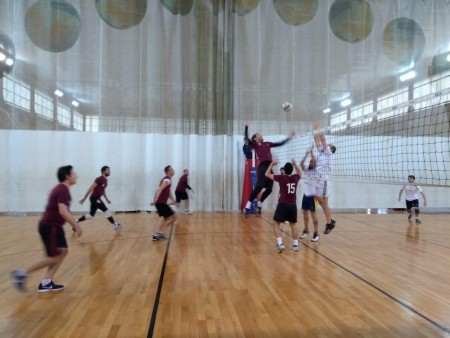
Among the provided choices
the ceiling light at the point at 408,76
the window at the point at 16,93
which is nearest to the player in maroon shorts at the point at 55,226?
the window at the point at 16,93

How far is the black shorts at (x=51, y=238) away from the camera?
171 inches

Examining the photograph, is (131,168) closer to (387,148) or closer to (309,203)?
(309,203)

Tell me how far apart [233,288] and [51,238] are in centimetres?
222

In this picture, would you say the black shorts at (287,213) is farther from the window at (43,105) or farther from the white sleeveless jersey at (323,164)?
the window at (43,105)

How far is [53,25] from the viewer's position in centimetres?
1298

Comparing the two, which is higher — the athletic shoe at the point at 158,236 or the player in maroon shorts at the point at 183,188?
the player in maroon shorts at the point at 183,188

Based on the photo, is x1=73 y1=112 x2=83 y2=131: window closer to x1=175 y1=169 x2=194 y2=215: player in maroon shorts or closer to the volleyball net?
x1=175 y1=169 x2=194 y2=215: player in maroon shorts

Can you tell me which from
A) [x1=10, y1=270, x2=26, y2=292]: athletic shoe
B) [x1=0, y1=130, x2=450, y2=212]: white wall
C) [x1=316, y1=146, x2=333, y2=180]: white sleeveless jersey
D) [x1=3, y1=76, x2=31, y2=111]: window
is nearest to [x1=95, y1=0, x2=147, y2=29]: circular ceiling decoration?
[x1=3, y1=76, x2=31, y2=111]: window

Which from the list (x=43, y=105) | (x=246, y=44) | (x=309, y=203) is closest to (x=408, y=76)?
(x=246, y=44)

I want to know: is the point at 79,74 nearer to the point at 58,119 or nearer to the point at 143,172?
the point at 58,119

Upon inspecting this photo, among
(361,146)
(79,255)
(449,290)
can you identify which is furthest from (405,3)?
(79,255)

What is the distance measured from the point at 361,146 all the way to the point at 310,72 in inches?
131

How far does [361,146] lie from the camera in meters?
13.2

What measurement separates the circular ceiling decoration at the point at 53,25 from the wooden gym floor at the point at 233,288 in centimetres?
738
